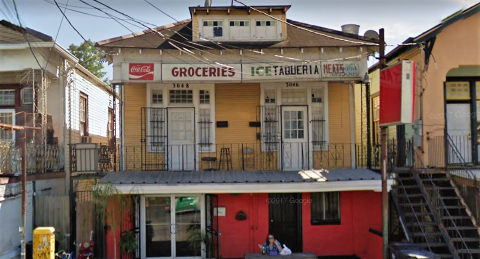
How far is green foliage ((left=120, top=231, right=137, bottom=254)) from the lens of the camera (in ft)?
39.0

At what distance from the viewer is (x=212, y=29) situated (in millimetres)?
14156

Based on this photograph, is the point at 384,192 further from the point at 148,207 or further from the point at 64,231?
the point at 64,231

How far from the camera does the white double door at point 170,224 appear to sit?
42.0 ft

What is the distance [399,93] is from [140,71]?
7.04 m

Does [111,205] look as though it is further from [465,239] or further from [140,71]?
[465,239]

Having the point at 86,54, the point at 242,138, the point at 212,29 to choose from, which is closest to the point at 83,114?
the point at 212,29

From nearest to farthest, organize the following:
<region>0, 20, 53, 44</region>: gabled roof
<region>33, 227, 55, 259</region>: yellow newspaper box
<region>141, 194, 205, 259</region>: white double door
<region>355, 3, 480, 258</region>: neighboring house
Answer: <region>33, 227, 55, 259</region>: yellow newspaper box, <region>355, 3, 480, 258</region>: neighboring house, <region>141, 194, 205, 259</region>: white double door, <region>0, 20, 53, 44</region>: gabled roof

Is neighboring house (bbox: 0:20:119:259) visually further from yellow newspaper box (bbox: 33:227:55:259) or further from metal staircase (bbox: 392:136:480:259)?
metal staircase (bbox: 392:136:480:259)

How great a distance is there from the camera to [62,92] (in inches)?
603

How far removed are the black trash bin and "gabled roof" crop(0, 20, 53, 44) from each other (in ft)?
39.8

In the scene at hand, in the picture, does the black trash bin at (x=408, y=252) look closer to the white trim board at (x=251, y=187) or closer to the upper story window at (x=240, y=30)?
the white trim board at (x=251, y=187)

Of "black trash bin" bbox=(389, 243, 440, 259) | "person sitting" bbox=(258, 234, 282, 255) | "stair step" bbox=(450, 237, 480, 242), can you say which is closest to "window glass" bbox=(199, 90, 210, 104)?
"person sitting" bbox=(258, 234, 282, 255)

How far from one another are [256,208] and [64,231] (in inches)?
220

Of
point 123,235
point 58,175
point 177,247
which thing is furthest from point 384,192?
point 58,175
